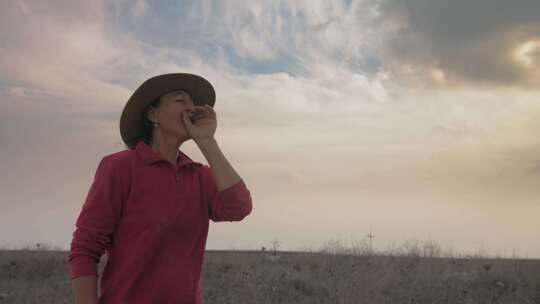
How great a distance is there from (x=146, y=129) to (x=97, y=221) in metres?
0.82

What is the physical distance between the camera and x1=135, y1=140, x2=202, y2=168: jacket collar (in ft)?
11.1

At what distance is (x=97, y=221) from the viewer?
317cm

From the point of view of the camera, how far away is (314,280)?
10.2m

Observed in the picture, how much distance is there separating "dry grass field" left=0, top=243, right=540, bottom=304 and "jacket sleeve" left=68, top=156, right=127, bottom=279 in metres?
5.78

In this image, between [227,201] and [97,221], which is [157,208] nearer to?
[97,221]

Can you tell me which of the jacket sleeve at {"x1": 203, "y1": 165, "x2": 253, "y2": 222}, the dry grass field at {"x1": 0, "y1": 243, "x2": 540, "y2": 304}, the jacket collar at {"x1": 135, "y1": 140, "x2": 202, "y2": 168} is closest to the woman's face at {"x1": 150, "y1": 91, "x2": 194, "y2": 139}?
the jacket collar at {"x1": 135, "y1": 140, "x2": 202, "y2": 168}

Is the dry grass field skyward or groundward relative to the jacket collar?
groundward

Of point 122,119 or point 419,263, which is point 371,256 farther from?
point 122,119

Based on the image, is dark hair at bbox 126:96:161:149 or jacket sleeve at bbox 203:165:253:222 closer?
jacket sleeve at bbox 203:165:253:222

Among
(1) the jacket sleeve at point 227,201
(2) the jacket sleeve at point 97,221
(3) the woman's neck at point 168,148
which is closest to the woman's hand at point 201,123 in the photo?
(3) the woman's neck at point 168,148

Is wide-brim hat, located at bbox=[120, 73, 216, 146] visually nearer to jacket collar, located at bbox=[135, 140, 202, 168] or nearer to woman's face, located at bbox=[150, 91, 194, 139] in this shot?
woman's face, located at bbox=[150, 91, 194, 139]

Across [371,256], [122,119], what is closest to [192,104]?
[122,119]

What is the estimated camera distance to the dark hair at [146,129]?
370 cm

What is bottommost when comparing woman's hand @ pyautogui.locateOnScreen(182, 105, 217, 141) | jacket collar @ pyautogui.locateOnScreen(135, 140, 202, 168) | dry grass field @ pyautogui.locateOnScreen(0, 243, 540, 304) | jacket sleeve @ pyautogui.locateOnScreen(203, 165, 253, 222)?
dry grass field @ pyautogui.locateOnScreen(0, 243, 540, 304)
